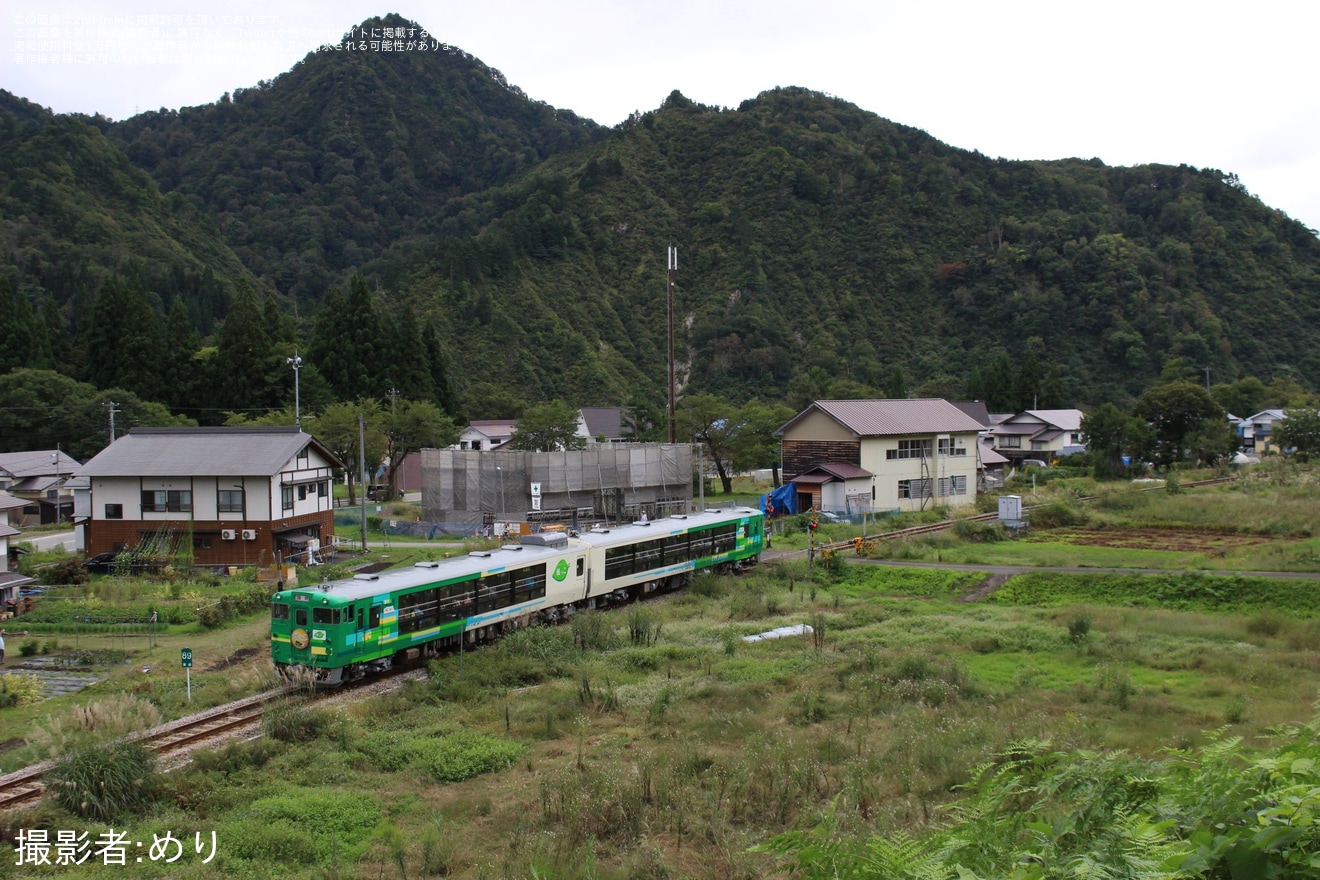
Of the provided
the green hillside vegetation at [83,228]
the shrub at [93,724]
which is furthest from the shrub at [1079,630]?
the green hillside vegetation at [83,228]

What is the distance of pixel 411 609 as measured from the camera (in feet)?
57.6

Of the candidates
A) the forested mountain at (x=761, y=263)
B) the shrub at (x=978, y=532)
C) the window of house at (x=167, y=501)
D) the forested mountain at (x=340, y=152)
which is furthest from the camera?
the forested mountain at (x=340, y=152)

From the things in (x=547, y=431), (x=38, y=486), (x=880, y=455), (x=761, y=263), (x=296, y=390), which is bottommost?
(x=38, y=486)

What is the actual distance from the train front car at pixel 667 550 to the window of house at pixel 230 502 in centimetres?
1356

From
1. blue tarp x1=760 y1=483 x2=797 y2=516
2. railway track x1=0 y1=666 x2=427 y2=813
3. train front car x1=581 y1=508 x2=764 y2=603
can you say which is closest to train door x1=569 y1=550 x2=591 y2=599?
train front car x1=581 y1=508 x2=764 y2=603

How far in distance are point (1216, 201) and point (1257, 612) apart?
10654 centimetres

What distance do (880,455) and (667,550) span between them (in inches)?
717

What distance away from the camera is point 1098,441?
175 feet

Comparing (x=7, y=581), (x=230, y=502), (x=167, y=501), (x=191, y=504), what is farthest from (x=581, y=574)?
(x=167, y=501)

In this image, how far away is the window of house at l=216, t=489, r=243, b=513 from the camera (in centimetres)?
3098

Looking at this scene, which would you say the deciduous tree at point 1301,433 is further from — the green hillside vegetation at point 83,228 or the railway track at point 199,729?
the green hillside vegetation at point 83,228

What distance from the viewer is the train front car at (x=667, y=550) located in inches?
931

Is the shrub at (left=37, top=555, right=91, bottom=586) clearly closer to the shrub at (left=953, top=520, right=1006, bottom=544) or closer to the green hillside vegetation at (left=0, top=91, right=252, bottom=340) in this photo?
the shrub at (left=953, top=520, right=1006, bottom=544)

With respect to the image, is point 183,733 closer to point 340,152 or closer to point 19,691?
point 19,691
